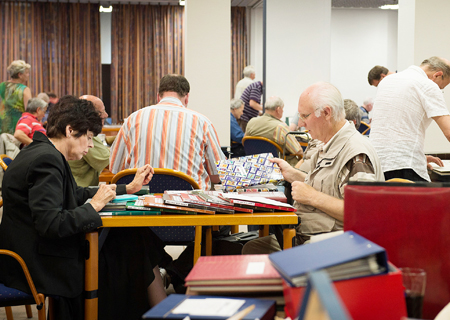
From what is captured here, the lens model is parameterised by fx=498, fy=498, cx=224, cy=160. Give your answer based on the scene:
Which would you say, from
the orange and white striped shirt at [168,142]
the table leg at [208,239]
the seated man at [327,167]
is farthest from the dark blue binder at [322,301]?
the orange and white striped shirt at [168,142]

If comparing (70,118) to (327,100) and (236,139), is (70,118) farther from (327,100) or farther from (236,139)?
(236,139)

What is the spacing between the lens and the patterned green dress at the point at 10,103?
6.62 metres

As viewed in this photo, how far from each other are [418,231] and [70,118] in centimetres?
151

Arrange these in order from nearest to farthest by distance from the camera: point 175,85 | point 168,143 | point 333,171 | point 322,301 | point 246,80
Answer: point 322,301 → point 333,171 → point 168,143 → point 175,85 → point 246,80

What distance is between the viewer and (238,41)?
11945mm

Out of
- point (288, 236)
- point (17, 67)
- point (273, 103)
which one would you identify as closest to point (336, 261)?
point (288, 236)

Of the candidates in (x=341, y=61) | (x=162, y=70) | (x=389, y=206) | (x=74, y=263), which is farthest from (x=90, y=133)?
(x=341, y=61)

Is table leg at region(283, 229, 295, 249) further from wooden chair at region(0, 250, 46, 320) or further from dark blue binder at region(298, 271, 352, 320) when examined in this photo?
dark blue binder at region(298, 271, 352, 320)

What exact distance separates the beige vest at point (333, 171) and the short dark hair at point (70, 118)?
1018 millimetres

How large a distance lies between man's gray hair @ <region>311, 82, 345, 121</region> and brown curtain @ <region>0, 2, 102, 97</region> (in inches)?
391

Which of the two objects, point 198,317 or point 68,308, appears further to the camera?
point 68,308

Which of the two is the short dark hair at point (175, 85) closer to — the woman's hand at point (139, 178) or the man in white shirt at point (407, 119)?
the woman's hand at point (139, 178)

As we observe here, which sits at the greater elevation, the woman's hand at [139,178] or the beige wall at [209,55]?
the beige wall at [209,55]

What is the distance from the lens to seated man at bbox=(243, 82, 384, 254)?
207 cm
